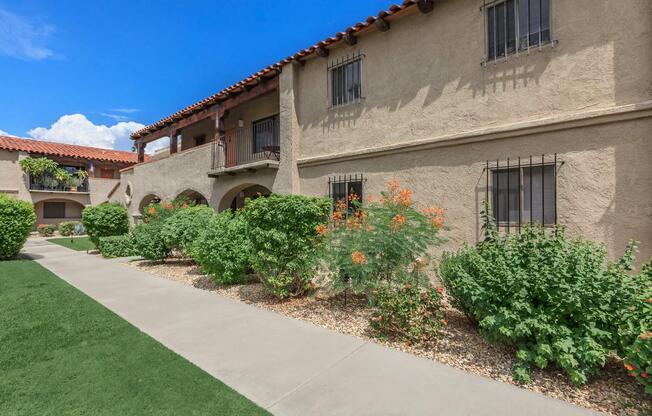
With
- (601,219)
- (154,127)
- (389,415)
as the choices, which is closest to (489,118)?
(601,219)

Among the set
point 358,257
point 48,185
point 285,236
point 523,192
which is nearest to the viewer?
point 358,257

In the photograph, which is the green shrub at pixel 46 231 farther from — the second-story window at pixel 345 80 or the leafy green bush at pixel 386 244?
the leafy green bush at pixel 386 244

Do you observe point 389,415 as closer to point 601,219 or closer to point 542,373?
point 542,373

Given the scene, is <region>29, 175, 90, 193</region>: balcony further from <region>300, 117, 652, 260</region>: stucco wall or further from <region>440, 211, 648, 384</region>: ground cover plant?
<region>440, 211, 648, 384</region>: ground cover plant

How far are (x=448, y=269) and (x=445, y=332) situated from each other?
906mm

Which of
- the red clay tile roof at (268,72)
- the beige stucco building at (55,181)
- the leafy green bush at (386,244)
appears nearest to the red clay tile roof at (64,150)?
the beige stucco building at (55,181)

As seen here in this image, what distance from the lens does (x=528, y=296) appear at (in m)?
3.65

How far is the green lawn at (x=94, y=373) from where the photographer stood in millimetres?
3016

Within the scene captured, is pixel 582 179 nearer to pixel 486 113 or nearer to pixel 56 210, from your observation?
pixel 486 113

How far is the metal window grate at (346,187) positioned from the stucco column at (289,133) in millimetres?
1436

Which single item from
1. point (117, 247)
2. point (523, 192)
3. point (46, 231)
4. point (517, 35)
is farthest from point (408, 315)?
point (46, 231)

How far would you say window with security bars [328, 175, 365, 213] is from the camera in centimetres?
890

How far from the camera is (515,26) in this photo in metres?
6.36

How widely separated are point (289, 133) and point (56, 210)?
3103 cm
